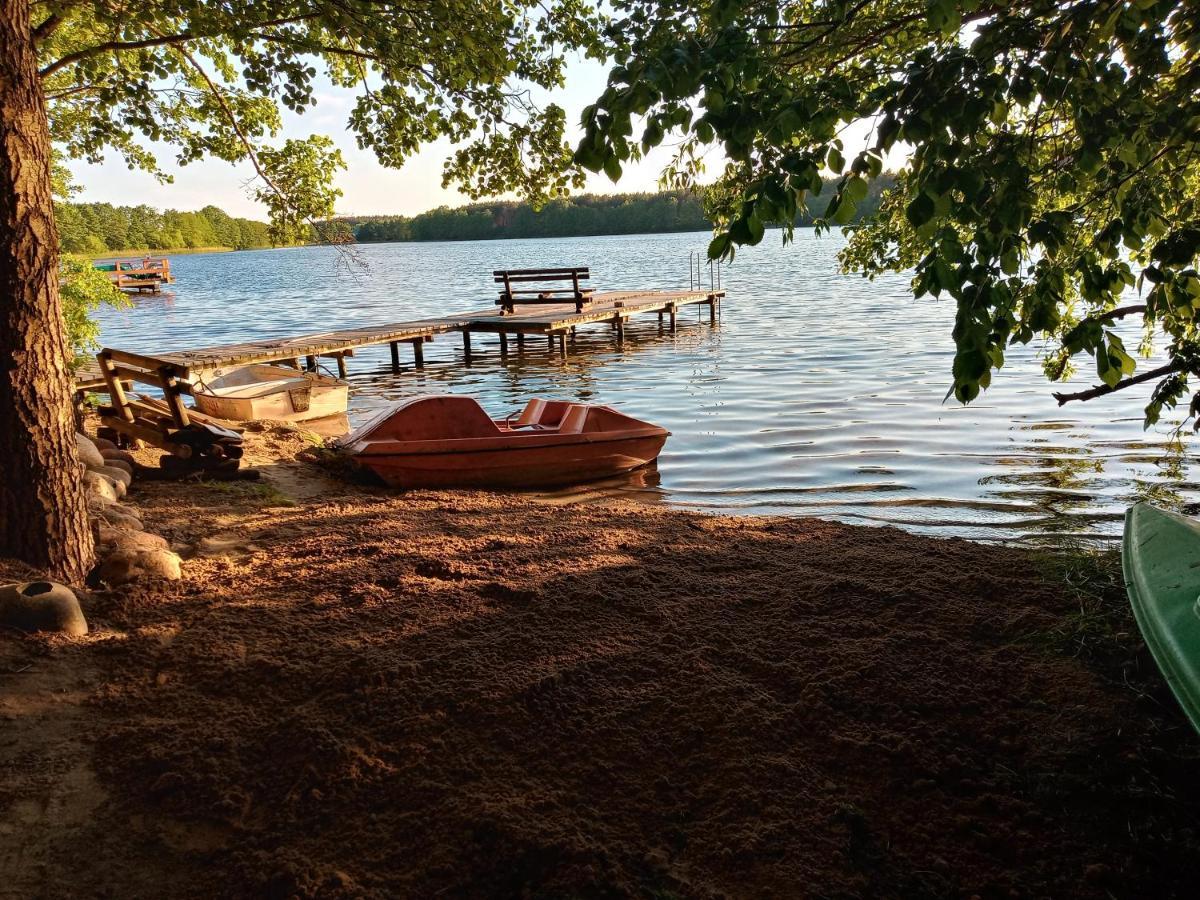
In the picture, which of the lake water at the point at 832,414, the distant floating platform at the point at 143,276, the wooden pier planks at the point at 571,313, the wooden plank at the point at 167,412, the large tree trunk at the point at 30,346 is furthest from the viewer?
the distant floating platform at the point at 143,276

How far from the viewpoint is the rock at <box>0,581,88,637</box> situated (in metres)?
4.02

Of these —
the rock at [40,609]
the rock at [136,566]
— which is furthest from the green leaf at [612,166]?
the rock at [136,566]

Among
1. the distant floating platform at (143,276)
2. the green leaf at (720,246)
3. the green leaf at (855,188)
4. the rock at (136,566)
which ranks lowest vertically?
the rock at (136,566)

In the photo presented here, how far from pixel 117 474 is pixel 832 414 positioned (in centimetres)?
1098

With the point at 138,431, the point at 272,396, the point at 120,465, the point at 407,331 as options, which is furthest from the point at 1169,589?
the point at 407,331

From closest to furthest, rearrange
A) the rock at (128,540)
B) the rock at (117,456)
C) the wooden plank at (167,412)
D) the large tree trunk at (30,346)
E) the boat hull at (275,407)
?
1. the large tree trunk at (30,346)
2. the rock at (128,540)
3. the rock at (117,456)
4. the wooden plank at (167,412)
5. the boat hull at (275,407)

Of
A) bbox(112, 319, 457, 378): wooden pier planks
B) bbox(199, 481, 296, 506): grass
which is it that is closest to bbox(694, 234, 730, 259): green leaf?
bbox(199, 481, 296, 506): grass

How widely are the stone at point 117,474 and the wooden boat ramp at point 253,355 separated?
0.89m

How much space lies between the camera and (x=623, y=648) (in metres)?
4.27

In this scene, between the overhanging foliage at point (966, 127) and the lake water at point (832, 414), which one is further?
the lake water at point (832, 414)

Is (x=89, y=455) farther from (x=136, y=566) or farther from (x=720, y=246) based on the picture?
(x=720, y=246)

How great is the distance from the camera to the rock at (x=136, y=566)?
4.80 metres

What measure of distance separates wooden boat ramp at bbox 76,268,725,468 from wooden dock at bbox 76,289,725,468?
0.01 meters

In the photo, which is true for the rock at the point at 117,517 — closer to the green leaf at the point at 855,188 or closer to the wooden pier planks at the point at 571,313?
the green leaf at the point at 855,188
